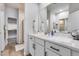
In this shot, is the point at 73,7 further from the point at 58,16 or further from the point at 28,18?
the point at 28,18

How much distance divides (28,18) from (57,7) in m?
1.14

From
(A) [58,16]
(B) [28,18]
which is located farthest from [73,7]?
(B) [28,18]

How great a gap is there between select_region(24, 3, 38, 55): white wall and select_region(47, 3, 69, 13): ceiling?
728mm

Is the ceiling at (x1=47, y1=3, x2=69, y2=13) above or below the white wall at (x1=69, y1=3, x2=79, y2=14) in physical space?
above

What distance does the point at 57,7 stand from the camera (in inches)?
74.6

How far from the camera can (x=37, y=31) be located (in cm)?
275

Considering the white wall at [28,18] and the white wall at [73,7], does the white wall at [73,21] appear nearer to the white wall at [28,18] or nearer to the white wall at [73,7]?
the white wall at [73,7]

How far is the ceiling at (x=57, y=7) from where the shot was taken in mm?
1703

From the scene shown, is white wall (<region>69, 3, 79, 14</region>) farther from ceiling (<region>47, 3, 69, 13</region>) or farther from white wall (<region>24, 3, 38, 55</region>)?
white wall (<region>24, 3, 38, 55</region>)

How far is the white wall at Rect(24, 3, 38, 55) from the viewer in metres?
2.69

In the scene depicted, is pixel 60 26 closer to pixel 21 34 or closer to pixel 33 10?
pixel 33 10

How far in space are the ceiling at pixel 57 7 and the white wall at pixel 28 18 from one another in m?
0.73

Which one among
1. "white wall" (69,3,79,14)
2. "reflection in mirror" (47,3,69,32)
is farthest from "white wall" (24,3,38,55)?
"white wall" (69,3,79,14)

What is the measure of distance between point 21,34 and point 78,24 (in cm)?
392
